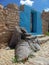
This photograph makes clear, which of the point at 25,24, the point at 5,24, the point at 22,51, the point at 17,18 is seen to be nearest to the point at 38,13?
the point at 25,24

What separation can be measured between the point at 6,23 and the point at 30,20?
115 inches

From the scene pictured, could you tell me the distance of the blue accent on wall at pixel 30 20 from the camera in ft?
30.3

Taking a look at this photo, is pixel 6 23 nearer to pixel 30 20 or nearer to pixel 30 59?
pixel 30 59

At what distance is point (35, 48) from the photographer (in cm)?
723

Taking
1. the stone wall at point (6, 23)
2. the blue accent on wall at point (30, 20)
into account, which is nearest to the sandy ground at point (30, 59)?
the stone wall at point (6, 23)

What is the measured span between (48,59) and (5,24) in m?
2.84

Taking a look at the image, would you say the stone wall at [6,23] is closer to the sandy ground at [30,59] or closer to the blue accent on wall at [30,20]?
the blue accent on wall at [30,20]

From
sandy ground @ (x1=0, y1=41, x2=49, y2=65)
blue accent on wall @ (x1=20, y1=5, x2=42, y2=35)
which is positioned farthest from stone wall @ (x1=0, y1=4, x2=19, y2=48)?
sandy ground @ (x1=0, y1=41, x2=49, y2=65)

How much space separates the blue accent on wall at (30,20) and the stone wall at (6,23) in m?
0.86

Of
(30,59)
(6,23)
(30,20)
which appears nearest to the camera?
(30,59)

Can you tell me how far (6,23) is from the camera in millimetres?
7770

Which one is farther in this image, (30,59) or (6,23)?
(6,23)

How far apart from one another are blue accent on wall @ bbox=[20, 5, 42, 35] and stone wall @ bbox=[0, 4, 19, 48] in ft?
2.83

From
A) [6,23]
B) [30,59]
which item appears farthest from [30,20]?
[30,59]
